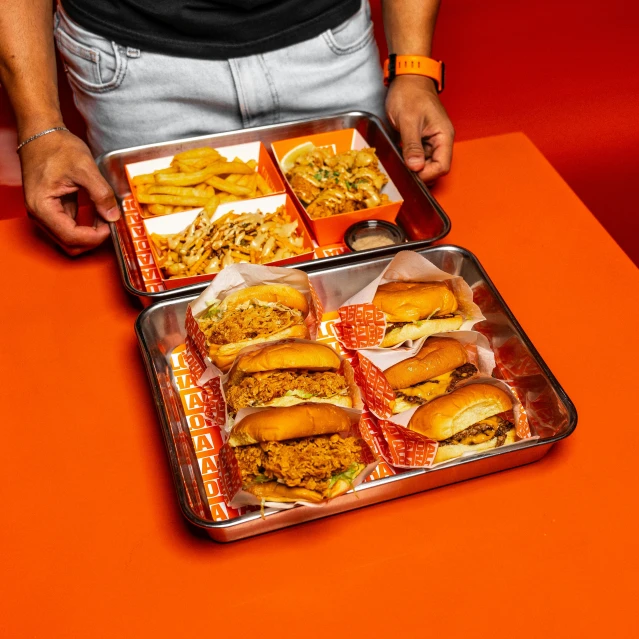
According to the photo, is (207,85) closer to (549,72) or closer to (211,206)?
(211,206)

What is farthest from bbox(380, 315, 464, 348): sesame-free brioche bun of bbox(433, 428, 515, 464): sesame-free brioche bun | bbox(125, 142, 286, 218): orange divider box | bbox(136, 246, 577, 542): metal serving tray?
bbox(125, 142, 286, 218): orange divider box

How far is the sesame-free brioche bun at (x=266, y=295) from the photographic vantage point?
174 cm

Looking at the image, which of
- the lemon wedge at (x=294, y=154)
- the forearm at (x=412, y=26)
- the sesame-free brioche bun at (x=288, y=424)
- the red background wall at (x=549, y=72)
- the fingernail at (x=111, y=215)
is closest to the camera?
the sesame-free brioche bun at (x=288, y=424)

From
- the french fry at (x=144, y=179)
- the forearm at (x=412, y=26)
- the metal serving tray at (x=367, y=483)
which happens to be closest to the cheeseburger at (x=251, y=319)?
the metal serving tray at (x=367, y=483)

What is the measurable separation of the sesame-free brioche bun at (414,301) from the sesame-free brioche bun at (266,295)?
223 mm

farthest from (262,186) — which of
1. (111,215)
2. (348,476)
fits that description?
(348,476)

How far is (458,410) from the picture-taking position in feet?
4.90

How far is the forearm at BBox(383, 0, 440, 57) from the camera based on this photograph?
2.59 metres

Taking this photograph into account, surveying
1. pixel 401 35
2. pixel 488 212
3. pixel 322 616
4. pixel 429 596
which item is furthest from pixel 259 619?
pixel 401 35

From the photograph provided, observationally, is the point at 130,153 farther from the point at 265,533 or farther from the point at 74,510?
the point at 265,533

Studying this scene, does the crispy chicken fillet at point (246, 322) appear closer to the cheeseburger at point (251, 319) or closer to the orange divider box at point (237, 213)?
the cheeseburger at point (251, 319)

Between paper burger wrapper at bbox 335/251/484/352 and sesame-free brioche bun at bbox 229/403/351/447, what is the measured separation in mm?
348

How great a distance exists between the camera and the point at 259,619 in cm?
126

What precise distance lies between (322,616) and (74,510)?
0.57m
